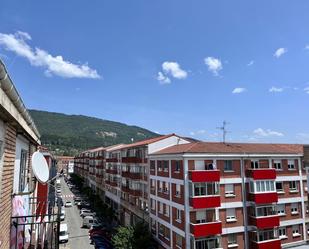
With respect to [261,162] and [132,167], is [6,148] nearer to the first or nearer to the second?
[261,162]

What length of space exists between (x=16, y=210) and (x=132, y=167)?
119 feet

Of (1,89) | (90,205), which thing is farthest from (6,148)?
(90,205)

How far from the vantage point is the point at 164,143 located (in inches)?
1539

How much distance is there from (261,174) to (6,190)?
93.4 feet

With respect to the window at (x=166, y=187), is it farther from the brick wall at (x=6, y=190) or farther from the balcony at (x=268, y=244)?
the brick wall at (x=6, y=190)

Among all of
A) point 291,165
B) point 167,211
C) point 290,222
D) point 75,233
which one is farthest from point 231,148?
point 75,233

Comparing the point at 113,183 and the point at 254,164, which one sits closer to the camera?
the point at 254,164

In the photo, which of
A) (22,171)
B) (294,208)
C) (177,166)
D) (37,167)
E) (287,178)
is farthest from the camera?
(294,208)

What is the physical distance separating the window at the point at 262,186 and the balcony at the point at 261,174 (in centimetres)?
58

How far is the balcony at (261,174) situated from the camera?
30453mm

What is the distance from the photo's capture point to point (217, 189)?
28.8 m

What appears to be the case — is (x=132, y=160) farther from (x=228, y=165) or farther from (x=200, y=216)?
(x=200, y=216)

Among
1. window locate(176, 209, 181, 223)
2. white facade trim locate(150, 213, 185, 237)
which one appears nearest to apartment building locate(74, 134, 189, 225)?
white facade trim locate(150, 213, 185, 237)

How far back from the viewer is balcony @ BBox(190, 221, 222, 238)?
26.8 m
